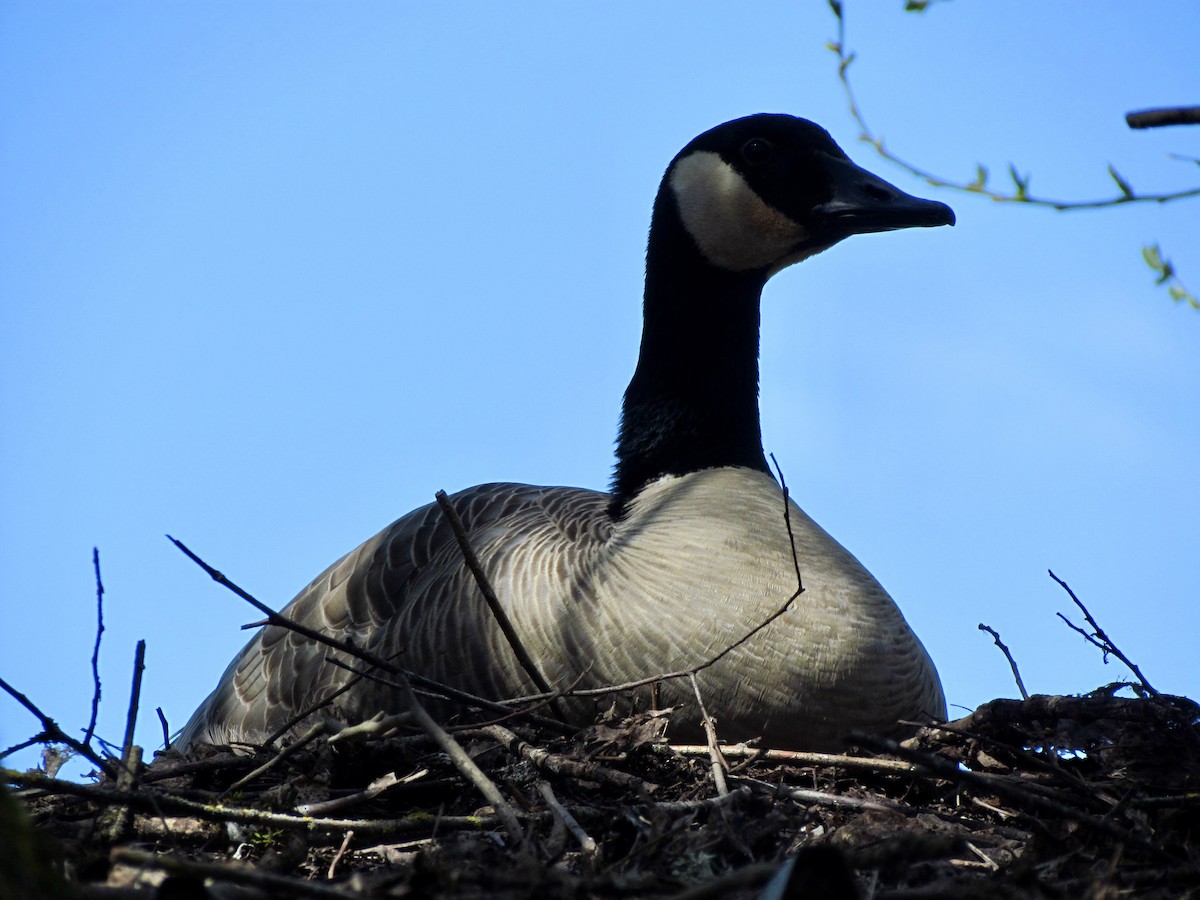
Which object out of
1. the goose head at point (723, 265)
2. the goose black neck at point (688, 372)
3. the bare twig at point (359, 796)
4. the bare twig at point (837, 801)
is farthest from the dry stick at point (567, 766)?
the goose black neck at point (688, 372)

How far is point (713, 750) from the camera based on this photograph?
3.85 meters

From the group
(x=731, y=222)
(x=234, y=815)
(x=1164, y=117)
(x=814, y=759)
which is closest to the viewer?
(x=1164, y=117)

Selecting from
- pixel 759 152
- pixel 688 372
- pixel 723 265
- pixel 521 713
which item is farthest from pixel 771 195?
pixel 521 713

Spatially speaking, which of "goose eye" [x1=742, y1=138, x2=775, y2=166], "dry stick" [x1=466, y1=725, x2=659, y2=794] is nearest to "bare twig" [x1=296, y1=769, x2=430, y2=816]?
"dry stick" [x1=466, y1=725, x2=659, y2=794]

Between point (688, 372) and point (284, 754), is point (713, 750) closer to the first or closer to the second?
point (284, 754)

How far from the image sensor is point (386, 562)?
5.47 m

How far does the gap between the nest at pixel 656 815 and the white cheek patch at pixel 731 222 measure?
2458 mm

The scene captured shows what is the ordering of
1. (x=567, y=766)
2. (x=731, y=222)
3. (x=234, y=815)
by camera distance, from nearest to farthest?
(x=234, y=815) → (x=567, y=766) → (x=731, y=222)

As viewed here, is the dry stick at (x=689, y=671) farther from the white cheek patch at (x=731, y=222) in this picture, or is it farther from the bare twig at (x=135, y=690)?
the white cheek patch at (x=731, y=222)

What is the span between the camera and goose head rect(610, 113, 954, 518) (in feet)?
19.0

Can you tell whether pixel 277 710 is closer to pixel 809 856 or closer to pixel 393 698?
pixel 393 698

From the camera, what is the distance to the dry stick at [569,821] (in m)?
3.12

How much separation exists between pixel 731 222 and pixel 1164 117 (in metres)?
3.89

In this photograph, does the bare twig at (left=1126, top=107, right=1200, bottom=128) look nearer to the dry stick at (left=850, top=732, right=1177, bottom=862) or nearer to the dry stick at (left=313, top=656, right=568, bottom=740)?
the dry stick at (left=850, top=732, right=1177, bottom=862)
